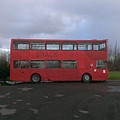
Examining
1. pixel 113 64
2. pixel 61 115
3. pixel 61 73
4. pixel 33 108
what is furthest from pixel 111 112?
pixel 113 64

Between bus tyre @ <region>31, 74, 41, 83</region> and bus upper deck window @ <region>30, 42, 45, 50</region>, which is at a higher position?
bus upper deck window @ <region>30, 42, 45, 50</region>

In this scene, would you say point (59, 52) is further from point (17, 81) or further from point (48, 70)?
point (17, 81)

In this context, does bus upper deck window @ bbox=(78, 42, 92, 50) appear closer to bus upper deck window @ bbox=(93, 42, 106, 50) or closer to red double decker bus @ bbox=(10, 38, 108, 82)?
red double decker bus @ bbox=(10, 38, 108, 82)

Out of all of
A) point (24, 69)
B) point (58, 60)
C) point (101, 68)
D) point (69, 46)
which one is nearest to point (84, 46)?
point (69, 46)

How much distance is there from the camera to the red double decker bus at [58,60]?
1025 inches

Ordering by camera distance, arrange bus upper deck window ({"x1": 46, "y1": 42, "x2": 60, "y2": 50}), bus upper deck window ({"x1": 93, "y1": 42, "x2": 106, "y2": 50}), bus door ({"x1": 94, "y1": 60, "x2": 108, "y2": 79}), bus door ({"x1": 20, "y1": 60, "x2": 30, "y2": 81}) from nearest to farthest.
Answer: bus door ({"x1": 20, "y1": 60, "x2": 30, "y2": 81}) → bus upper deck window ({"x1": 46, "y1": 42, "x2": 60, "y2": 50}) → bus upper deck window ({"x1": 93, "y1": 42, "x2": 106, "y2": 50}) → bus door ({"x1": 94, "y1": 60, "x2": 108, "y2": 79})

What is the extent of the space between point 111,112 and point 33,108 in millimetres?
3141

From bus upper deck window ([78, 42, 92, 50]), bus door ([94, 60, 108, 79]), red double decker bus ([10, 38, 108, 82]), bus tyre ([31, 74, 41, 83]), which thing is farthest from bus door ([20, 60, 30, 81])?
bus door ([94, 60, 108, 79])

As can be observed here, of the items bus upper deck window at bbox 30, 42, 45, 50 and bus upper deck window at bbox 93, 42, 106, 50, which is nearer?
bus upper deck window at bbox 30, 42, 45, 50

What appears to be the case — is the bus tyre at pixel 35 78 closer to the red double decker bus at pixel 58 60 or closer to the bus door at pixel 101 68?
the red double decker bus at pixel 58 60

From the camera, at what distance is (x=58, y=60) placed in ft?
86.6

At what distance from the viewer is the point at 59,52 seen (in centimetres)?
2631

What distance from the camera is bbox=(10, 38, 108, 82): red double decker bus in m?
26.0

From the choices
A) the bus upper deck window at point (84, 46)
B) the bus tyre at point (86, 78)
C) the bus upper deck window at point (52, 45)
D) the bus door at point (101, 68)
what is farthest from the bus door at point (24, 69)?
the bus door at point (101, 68)
